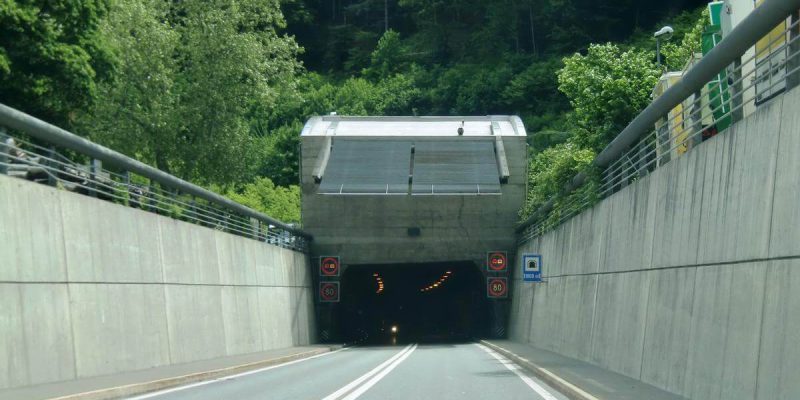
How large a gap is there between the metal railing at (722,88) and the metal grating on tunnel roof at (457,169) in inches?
506

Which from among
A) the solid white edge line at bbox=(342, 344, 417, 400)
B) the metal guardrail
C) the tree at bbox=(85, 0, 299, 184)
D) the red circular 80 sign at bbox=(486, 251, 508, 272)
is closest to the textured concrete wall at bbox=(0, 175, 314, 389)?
the metal guardrail

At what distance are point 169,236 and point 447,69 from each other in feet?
241

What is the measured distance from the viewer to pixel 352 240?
4709cm

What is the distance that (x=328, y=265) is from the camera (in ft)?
153

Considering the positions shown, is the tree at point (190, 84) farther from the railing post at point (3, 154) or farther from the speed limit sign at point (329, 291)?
the railing post at point (3, 154)

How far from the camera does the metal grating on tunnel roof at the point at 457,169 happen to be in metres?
45.0

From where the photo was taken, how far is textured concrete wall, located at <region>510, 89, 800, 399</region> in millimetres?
10844

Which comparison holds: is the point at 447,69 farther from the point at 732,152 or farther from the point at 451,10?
the point at 732,152

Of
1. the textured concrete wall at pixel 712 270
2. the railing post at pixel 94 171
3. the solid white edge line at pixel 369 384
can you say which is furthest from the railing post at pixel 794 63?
the railing post at pixel 94 171

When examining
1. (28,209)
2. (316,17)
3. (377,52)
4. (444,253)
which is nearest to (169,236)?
(28,209)

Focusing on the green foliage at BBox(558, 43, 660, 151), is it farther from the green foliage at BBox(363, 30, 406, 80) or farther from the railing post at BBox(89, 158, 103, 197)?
the green foliage at BBox(363, 30, 406, 80)

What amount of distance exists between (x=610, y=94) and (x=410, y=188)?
11.8 meters

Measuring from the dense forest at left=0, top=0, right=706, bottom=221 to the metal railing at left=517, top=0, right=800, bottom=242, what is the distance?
11.0 metres

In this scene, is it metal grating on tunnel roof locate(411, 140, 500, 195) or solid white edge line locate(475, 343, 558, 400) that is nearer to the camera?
solid white edge line locate(475, 343, 558, 400)
